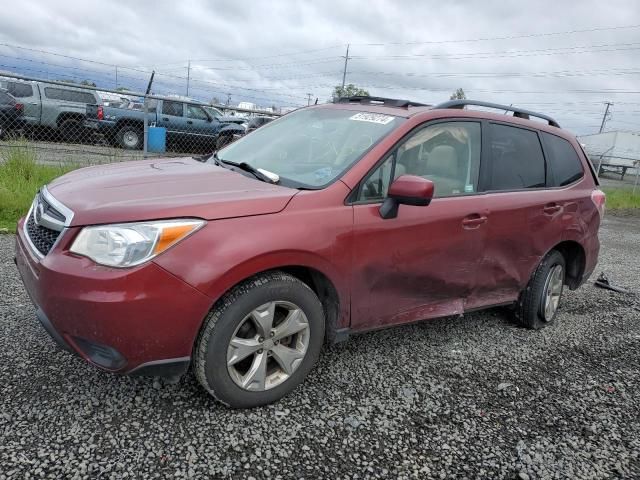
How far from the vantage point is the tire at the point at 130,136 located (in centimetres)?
1381

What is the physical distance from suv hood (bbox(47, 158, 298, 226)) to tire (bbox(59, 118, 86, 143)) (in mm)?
9691

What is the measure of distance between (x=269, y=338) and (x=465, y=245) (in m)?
1.54

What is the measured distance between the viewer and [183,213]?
2443 millimetres

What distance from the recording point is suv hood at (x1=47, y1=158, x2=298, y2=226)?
2.44 m

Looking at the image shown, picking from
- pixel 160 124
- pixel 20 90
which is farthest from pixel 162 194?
pixel 20 90

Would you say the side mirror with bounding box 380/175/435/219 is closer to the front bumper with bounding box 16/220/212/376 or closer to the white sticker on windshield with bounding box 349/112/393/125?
the white sticker on windshield with bounding box 349/112/393/125

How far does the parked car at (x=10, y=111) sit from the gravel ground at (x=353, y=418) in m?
10.7

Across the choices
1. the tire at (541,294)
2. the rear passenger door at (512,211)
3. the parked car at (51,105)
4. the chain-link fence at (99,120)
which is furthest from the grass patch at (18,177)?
the parked car at (51,105)

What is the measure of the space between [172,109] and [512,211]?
503 inches

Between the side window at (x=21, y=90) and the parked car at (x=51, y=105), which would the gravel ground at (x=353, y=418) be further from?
the side window at (x=21, y=90)

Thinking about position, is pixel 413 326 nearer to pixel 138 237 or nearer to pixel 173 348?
pixel 173 348

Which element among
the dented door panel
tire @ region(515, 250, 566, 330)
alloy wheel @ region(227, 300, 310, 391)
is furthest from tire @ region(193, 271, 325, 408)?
tire @ region(515, 250, 566, 330)

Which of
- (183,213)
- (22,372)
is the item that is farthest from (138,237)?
(22,372)

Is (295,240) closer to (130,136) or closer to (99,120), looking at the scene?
(99,120)
